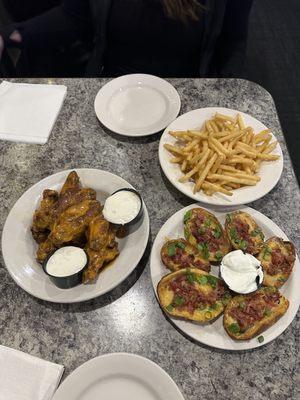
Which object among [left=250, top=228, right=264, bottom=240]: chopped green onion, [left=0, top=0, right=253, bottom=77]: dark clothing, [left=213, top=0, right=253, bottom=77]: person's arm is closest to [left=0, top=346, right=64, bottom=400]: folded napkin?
[left=250, top=228, right=264, bottom=240]: chopped green onion

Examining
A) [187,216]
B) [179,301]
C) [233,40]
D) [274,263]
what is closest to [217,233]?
[187,216]

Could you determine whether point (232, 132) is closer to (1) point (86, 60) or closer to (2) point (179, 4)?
(2) point (179, 4)

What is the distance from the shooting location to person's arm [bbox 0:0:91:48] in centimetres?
278

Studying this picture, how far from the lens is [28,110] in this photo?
229 cm

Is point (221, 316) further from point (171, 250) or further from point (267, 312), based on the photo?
point (171, 250)

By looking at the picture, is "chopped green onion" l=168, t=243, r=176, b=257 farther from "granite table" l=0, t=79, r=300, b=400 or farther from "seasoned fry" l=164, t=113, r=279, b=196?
"seasoned fry" l=164, t=113, r=279, b=196

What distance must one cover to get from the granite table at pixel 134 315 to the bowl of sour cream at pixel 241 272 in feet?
0.81

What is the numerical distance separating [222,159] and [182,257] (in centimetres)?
52

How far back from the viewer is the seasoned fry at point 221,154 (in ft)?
5.99

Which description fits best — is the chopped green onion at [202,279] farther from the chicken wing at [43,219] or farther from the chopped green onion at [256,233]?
the chicken wing at [43,219]

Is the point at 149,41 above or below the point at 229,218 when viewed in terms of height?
above

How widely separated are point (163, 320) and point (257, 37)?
11.4ft

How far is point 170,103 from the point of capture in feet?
7.31

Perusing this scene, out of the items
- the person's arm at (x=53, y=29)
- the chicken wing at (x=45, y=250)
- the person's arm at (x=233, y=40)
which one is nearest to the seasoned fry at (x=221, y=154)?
the chicken wing at (x=45, y=250)
